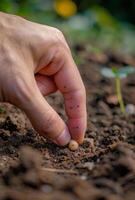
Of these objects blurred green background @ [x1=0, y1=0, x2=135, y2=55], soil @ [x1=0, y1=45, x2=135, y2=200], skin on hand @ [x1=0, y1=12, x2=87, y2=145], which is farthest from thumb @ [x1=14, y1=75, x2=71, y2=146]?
blurred green background @ [x1=0, y1=0, x2=135, y2=55]

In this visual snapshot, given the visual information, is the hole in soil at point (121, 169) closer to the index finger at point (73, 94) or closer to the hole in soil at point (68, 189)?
the hole in soil at point (68, 189)

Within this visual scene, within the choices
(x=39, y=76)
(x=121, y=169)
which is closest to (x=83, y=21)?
(x=39, y=76)

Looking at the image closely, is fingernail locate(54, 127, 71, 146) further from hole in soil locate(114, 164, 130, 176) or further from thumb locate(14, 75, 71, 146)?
hole in soil locate(114, 164, 130, 176)

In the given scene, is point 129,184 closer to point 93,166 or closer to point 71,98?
point 93,166

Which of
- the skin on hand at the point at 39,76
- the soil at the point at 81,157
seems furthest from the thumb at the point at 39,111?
the soil at the point at 81,157

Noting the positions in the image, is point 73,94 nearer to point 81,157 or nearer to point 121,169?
point 81,157

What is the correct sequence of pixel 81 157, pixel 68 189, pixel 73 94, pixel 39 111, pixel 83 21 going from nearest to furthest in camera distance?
pixel 68 189 < pixel 39 111 < pixel 81 157 < pixel 73 94 < pixel 83 21
